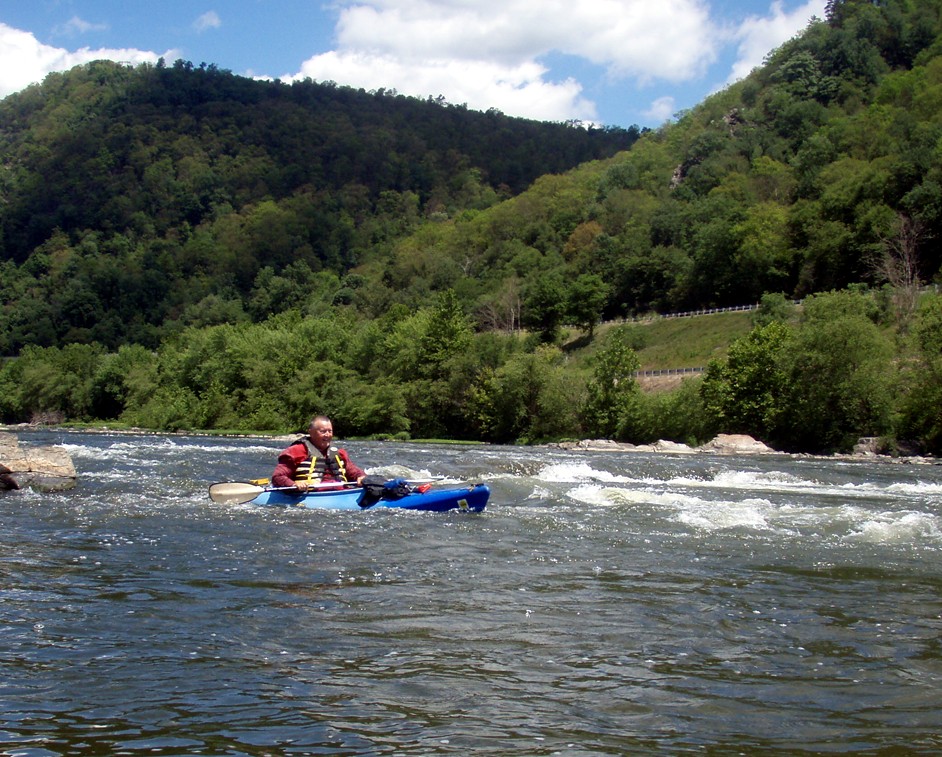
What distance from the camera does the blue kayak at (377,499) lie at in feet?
56.0

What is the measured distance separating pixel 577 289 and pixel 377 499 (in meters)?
79.4

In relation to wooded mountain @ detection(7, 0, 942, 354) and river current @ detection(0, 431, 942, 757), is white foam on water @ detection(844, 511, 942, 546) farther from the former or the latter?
wooded mountain @ detection(7, 0, 942, 354)

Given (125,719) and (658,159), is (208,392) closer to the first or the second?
(125,719)

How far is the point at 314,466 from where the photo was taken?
17.7 m

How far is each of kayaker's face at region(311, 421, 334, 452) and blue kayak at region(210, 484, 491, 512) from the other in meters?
0.88

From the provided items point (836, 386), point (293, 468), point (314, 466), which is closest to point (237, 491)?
point (293, 468)

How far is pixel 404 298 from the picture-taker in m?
128

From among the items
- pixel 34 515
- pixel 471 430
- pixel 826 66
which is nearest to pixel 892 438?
pixel 471 430

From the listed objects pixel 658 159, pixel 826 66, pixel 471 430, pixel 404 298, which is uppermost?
pixel 826 66

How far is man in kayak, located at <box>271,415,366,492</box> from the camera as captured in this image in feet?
55.6

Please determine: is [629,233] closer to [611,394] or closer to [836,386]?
[611,394]

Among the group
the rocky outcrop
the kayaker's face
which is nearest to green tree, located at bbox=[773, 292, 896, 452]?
the rocky outcrop

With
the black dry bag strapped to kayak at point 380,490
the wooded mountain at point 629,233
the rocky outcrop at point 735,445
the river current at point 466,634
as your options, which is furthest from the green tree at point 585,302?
the river current at point 466,634

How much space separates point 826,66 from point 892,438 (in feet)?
374
